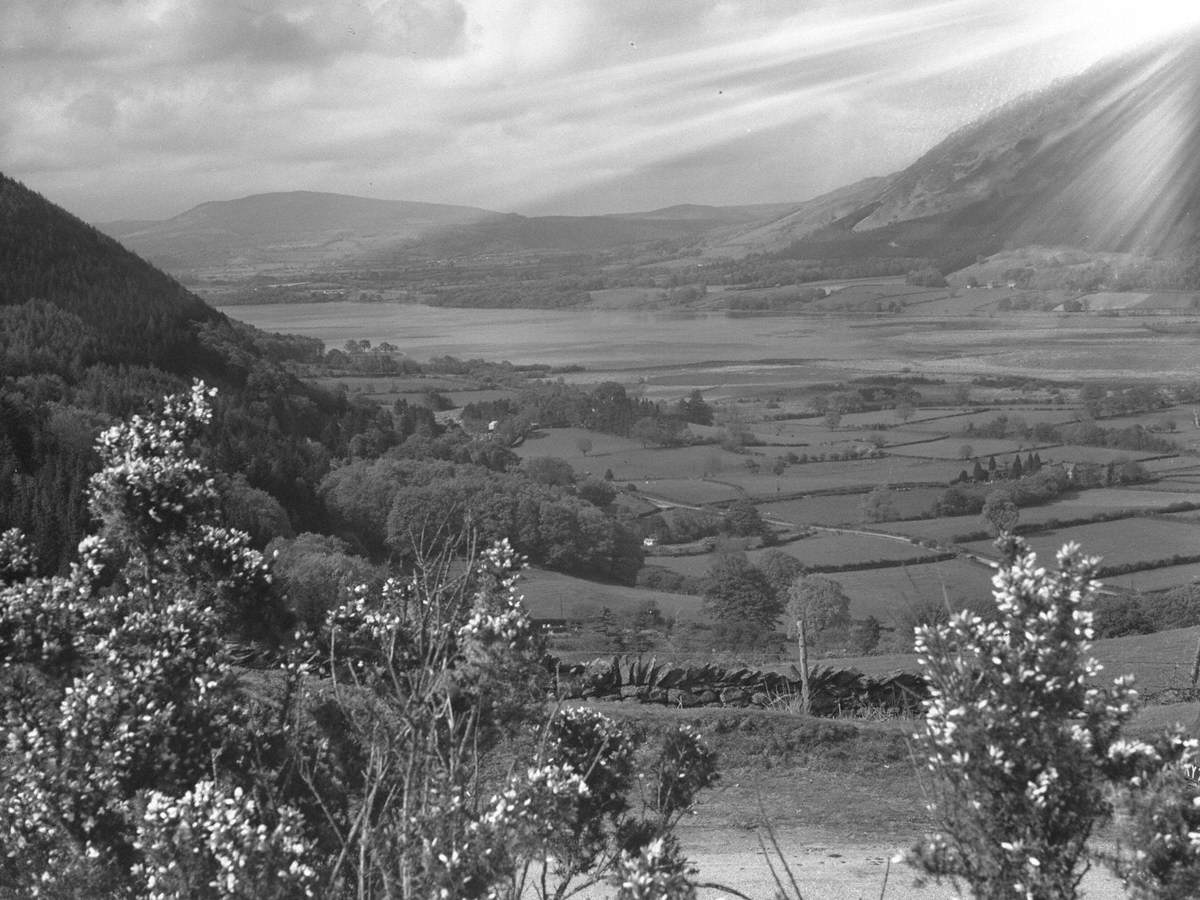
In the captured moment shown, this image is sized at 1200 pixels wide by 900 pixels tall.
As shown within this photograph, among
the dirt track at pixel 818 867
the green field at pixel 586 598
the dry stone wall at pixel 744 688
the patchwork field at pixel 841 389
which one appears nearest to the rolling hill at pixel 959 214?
the patchwork field at pixel 841 389

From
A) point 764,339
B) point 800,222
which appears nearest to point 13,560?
point 764,339

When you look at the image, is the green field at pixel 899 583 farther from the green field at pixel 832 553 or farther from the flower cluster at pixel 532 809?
the flower cluster at pixel 532 809

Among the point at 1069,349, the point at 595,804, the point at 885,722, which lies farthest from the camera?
the point at 1069,349

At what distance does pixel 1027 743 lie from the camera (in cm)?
364

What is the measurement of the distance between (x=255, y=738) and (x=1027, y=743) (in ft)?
9.67

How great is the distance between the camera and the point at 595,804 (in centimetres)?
530

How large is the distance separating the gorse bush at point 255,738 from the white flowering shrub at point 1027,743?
98 centimetres

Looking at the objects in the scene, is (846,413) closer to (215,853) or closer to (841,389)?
(841,389)

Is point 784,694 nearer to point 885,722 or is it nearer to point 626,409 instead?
point 885,722

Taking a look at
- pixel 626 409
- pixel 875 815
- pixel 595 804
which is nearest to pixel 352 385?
pixel 626 409

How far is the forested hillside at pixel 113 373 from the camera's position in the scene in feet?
63.0

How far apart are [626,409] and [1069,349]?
76.5ft

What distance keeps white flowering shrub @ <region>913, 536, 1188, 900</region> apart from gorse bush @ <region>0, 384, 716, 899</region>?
3.21ft

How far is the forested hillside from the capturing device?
1919cm
